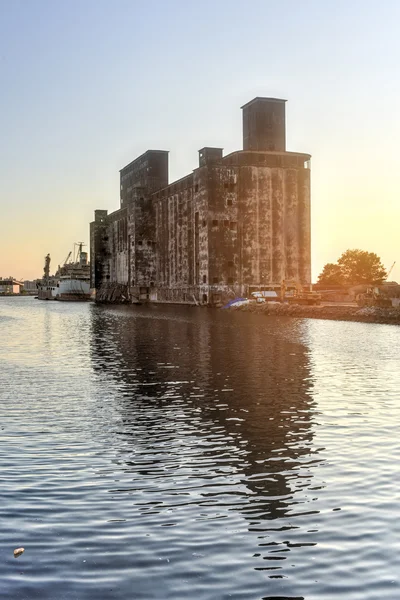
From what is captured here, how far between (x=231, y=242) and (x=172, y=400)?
73176 millimetres

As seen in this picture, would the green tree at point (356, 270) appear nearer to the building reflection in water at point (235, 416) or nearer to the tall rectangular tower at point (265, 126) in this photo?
the tall rectangular tower at point (265, 126)

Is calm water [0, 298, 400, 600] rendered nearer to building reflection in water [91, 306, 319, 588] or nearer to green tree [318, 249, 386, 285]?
building reflection in water [91, 306, 319, 588]

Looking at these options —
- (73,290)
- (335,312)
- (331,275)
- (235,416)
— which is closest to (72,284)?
(73,290)

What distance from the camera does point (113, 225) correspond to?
145250 mm

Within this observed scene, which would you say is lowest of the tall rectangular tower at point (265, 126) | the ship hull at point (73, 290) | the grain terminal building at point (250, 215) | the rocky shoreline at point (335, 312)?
the rocky shoreline at point (335, 312)

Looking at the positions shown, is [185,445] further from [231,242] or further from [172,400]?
[231,242]

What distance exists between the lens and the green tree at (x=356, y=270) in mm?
132750

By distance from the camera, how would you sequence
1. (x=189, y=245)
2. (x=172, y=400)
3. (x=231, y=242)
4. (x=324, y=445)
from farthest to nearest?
(x=189, y=245)
(x=231, y=242)
(x=172, y=400)
(x=324, y=445)

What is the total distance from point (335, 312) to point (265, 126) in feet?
127

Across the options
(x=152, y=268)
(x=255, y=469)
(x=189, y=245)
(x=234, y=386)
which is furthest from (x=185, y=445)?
(x=152, y=268)

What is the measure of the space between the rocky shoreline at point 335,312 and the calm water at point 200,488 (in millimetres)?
34240

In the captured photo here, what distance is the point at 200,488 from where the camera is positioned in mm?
8328

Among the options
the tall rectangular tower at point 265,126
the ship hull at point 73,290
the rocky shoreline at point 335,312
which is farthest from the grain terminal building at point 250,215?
the ship hull at point 73,290

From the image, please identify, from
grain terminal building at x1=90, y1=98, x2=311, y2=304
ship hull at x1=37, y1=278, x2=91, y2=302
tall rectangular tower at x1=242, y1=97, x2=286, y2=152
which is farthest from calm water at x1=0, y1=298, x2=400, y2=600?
ship hull at x1=37, y1=278, x2=91, y2=302
